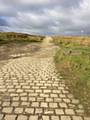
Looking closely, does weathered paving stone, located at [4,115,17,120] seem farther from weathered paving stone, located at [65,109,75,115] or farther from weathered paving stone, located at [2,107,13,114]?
weathered paving stone, located at [65,109,75,115]

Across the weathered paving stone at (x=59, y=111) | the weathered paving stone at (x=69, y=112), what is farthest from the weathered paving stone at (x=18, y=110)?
the weathered paving stone at (x=69, y=112)

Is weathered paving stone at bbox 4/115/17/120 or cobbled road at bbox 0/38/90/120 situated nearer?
weathered paving stone at bbox 4/115/17/120

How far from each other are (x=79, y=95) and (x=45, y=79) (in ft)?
7.20

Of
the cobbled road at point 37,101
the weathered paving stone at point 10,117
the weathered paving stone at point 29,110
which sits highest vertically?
the weathered paving stone at point 10,117

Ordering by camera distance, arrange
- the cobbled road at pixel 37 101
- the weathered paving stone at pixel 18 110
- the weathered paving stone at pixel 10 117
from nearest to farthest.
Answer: the weathered paving stone at pixel 10 117, the cobbled road at pixel 37 101, the weathered paving stone at pixel 18 110

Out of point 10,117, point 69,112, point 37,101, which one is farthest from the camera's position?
point 37,101

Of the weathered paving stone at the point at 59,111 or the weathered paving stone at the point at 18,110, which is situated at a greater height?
the weathered paving stone at the point at 18,110

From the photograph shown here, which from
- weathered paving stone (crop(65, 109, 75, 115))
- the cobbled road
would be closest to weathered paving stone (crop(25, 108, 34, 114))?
the cobbled road

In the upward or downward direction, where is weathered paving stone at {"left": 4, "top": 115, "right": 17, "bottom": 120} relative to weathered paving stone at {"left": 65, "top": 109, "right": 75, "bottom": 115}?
upward

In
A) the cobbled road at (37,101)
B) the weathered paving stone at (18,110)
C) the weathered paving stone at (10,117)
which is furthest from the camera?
the weathered paving stone at (18,110)

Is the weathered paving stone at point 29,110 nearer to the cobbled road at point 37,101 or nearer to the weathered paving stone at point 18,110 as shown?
the cobbled road at point 37,101

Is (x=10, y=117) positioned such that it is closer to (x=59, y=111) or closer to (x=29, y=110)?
(x=29, y=110)

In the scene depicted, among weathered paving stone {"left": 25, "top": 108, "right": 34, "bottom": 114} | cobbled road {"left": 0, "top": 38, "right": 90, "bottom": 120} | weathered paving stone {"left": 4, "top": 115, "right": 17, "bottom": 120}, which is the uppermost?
weathered paving stone {"left": 4, "top": 115, "right": 17, "bottom": 120}

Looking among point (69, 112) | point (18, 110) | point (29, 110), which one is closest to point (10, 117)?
point (18, 110)
